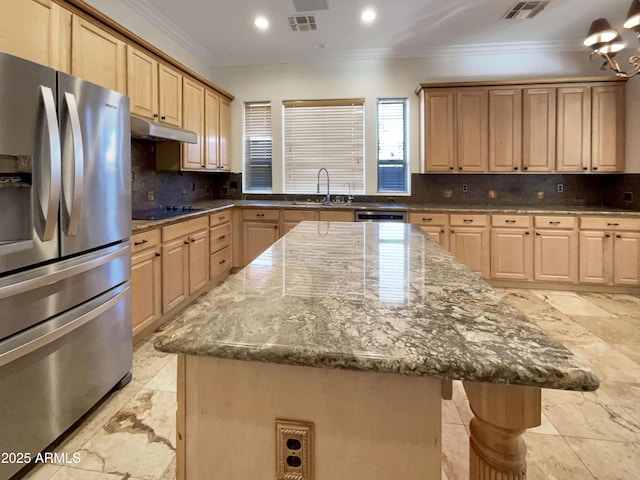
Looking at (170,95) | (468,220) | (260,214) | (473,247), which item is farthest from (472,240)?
(170,95)

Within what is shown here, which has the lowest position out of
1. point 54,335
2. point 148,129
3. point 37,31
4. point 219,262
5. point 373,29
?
point 54,335

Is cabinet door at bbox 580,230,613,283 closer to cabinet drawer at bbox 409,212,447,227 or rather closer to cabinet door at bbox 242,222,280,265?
cabinet drawer at bbox 409,212,447,227

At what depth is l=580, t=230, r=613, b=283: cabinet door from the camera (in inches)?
158

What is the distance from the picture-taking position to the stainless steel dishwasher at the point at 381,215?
435cm

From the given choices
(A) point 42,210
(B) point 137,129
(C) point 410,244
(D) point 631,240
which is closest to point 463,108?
(D) point 631,240

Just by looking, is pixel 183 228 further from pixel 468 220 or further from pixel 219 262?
pixel 468 220

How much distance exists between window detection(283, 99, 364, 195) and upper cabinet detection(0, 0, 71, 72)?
319 centimetres

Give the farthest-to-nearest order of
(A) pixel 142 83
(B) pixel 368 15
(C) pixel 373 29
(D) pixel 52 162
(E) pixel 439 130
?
(E) pixel 439 130 < (C) pixel 373 29 < (B) pixel 368 15 < (A) pixel 142 83 < (D) pixel 52 162

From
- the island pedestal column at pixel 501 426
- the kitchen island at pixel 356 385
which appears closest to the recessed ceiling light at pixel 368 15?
the kitchen island at pixel 356 385

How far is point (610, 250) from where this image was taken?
4016 mm

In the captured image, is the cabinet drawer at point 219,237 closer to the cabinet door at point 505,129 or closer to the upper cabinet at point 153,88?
the upper cabinet at point 153,88

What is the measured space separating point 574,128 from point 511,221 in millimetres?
1364

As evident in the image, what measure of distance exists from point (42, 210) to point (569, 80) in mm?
5218

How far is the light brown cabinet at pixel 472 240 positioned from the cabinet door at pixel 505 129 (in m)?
0.77
